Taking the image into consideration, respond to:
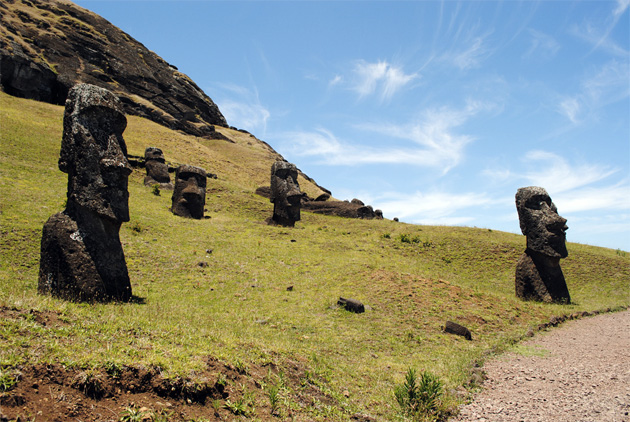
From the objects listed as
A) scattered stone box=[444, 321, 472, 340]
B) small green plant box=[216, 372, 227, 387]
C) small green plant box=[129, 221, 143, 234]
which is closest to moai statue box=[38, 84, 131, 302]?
small green plant box=[216, 372, 227, 387]

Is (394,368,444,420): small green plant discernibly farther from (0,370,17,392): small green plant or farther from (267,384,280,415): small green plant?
(0,370,17,392): small green plant

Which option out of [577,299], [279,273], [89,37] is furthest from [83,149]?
[89,37]

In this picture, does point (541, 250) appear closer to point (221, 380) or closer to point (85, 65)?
point (221, 380)

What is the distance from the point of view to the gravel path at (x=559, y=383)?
6000 millimetres

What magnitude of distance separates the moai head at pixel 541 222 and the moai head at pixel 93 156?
15890 millimetres

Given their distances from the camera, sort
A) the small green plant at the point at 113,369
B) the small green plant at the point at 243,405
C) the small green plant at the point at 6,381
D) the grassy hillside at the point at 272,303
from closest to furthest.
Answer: the small green plant at the point at 6,381, the small green plant at the point at 113,369, the small green plant at the point at 243,405, the grassy hillside at the point at 272,303

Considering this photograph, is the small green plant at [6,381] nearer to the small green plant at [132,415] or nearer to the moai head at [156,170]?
the small green plant at [132,415]

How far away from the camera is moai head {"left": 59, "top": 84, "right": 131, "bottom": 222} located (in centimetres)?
956

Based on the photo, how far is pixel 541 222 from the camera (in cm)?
1636

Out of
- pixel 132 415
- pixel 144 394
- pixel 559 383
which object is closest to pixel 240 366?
pixel 144 394

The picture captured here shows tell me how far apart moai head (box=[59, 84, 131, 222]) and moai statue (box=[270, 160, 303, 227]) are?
17395 millimetres

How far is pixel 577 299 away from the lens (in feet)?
57.4

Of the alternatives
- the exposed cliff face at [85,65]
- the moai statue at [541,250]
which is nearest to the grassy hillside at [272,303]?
the moai statue at [541,250]

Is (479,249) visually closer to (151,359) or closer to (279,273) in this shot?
(279,273)
